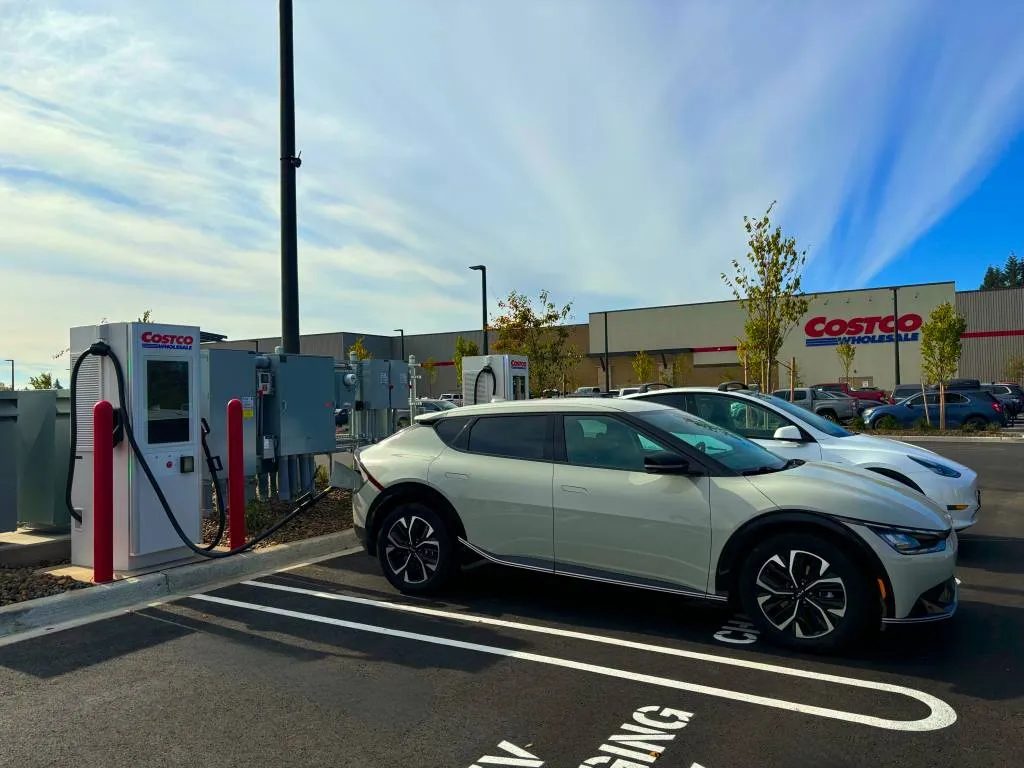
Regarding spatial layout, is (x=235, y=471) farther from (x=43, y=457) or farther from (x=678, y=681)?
(x=678, y=681)

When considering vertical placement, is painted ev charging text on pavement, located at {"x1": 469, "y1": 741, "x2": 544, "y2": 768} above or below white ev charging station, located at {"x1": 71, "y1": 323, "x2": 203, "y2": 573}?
below

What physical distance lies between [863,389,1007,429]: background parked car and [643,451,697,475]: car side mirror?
22.9 metres

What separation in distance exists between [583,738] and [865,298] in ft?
155

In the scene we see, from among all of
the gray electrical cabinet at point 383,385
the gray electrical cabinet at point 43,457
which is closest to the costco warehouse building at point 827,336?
the gray electrical cabinet at point 383,385

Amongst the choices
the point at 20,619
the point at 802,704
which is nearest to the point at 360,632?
the point at 20,619

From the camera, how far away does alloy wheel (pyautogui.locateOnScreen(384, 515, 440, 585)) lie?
5.76 meters

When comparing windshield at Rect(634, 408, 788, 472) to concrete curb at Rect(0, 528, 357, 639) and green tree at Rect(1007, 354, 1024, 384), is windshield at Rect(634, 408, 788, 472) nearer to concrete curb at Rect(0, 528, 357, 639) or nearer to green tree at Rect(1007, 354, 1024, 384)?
concrete curb at Rect(0, 528, 357, 639)

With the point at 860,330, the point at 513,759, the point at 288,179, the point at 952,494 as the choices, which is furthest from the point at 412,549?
the point at 860,330

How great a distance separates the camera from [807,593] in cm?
441

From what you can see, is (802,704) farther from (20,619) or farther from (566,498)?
(20,619)

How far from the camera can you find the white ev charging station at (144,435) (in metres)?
6.21

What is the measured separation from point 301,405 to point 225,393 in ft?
3.75

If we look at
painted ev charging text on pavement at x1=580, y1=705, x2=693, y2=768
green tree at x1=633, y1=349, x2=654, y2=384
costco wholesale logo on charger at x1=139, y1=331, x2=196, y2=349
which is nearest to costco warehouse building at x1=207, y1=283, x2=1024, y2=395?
green tree at x1=633, y1=349, x2=654, y2=384

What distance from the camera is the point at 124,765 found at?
10.7 feet
